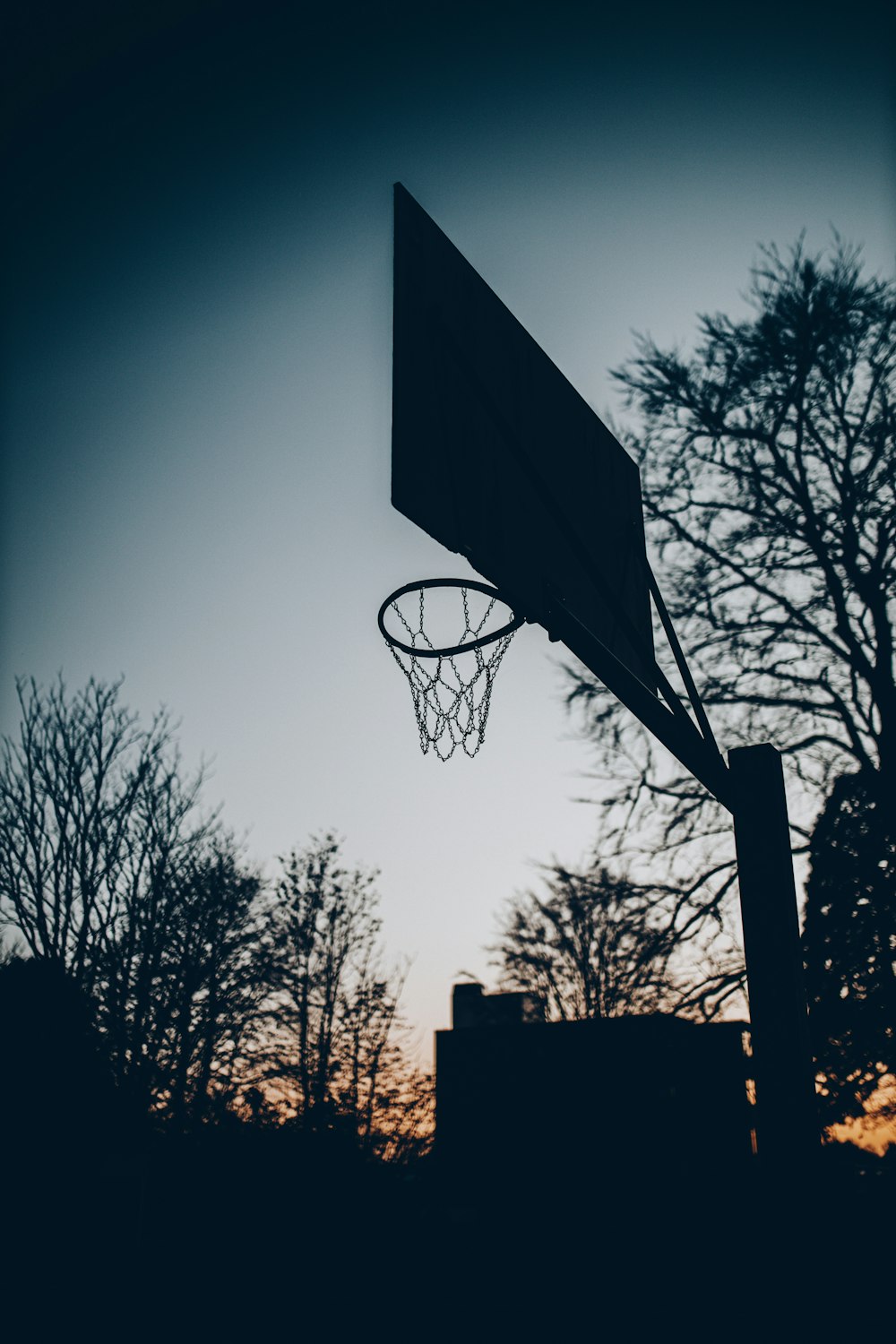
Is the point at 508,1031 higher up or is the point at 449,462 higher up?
the point at 449,462

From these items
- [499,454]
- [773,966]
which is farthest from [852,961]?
[499,454]

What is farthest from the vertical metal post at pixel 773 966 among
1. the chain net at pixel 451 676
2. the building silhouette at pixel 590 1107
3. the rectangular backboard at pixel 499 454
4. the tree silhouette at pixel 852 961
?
the building silhouette at pixel 590 1107

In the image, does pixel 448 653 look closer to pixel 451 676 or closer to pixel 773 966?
pixel 451 676

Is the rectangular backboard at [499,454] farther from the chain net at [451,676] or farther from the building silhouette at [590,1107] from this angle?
the building silhouette at [590,1107]

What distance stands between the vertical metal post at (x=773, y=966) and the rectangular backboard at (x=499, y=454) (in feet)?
3.10

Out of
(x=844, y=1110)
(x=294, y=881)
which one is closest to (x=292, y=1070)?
(x=294, y=881)

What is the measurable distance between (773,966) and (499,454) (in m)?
3.18

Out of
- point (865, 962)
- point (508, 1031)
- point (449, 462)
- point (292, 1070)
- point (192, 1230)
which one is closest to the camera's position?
point (449, 462)

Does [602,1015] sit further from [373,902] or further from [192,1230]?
[192,1230]

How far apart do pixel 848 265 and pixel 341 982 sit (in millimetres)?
18878

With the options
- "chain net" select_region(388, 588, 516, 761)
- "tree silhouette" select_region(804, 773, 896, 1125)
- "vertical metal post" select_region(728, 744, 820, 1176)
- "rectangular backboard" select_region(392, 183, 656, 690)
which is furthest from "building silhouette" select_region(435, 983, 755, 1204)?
"rectangular backboard" select_region(392, 183, 656, 690)

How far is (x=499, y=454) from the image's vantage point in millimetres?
4574

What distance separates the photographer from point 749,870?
5352 mm

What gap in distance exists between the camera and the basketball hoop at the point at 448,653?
518cm
